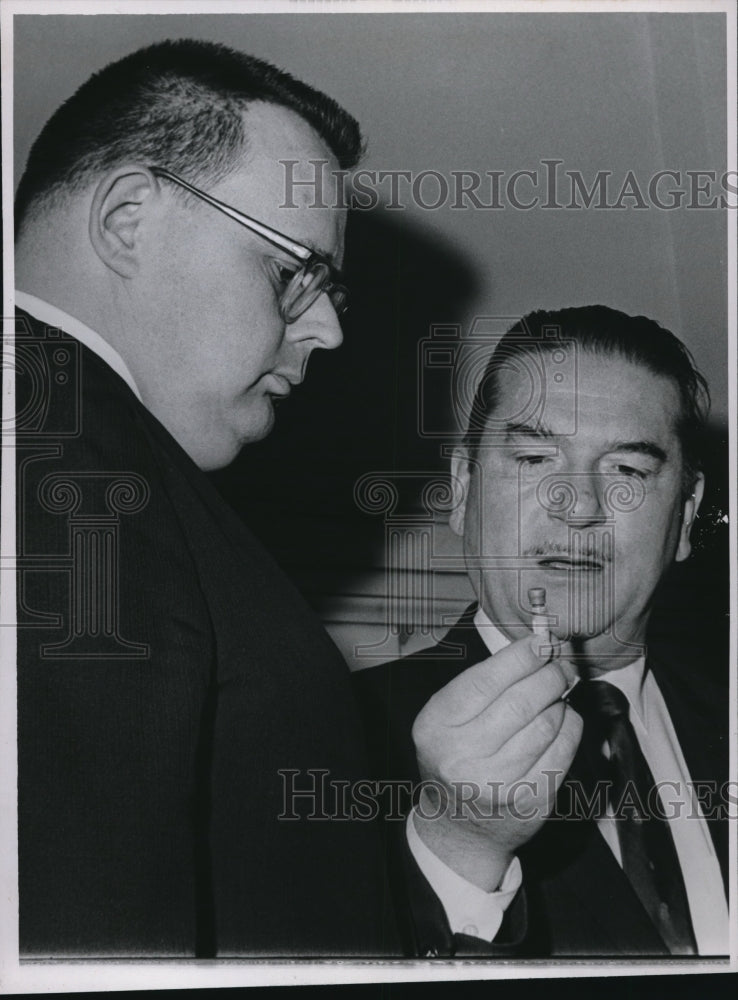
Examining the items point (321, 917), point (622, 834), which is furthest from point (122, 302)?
point (622, 834)

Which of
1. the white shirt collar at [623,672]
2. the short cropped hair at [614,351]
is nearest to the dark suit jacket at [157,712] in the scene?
the white shirt collar at [623,672]

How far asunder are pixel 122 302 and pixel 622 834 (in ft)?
4.79

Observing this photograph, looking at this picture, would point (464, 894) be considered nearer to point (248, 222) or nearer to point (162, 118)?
point (248, 222)

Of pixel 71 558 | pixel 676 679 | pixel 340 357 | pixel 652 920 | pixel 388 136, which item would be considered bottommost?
pixel 652 920

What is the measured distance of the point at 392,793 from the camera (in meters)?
2.38

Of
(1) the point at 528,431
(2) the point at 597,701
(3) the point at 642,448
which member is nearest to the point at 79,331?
(1) the point at 528,431

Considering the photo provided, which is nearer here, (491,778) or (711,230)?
(491,778)

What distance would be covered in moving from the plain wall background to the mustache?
17 cm

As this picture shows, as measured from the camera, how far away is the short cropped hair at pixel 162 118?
92.9 inches

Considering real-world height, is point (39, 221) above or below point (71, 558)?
above

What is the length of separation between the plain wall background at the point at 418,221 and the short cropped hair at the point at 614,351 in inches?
1.2

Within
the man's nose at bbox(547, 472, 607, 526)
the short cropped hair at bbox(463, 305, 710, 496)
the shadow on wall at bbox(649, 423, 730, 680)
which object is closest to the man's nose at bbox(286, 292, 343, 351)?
the short cropped hair at bbox(463, 305, 710, 496)

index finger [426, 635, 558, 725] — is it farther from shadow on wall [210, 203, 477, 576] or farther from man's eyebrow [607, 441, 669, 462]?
man's eyebrow [607, 441, 669, 462]

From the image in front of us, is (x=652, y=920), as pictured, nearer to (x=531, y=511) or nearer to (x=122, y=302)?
(x=531, y=511)
